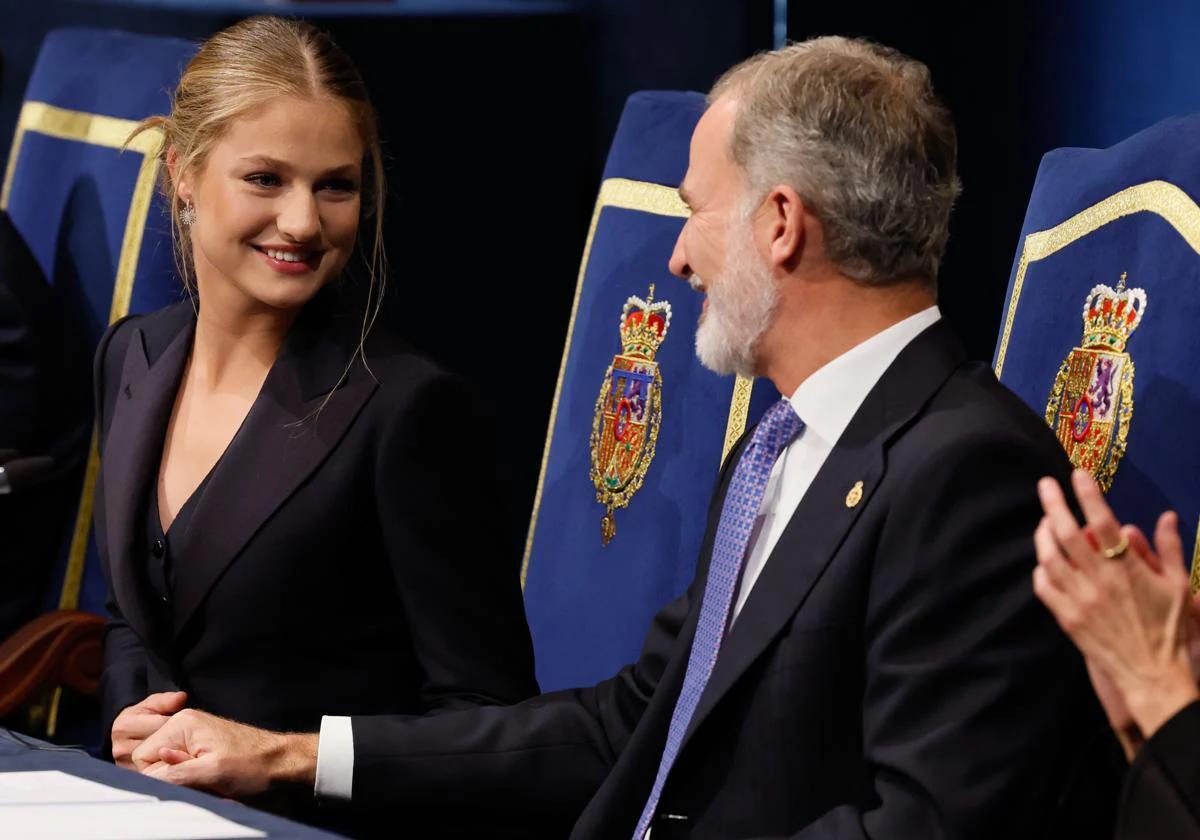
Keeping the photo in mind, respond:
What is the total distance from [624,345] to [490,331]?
44.9 inches

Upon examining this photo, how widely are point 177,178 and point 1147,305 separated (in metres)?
1.13

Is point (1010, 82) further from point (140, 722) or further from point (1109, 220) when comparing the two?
point (140, 722)

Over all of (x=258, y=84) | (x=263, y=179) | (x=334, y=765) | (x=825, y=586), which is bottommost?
(x=334, y=765)

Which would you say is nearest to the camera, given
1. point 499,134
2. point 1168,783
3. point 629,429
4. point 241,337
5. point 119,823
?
point 1168,783

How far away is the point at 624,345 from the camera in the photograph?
96.9 inches

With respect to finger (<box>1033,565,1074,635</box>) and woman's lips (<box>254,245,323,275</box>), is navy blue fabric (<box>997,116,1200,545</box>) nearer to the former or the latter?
finger (<box>1033,565,1074,635</box>)

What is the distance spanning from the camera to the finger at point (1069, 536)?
134cm

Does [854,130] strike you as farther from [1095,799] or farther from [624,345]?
[624,345]

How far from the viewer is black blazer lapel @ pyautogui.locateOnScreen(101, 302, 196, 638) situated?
2.21 m

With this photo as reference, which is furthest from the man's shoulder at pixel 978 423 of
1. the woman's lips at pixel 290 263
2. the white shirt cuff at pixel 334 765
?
the woman's lips at pixel 290 263

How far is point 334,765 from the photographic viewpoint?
189cm

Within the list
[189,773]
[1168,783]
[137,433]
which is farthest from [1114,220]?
[137,433]

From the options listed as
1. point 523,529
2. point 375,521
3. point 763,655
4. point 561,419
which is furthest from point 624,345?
point 523,529

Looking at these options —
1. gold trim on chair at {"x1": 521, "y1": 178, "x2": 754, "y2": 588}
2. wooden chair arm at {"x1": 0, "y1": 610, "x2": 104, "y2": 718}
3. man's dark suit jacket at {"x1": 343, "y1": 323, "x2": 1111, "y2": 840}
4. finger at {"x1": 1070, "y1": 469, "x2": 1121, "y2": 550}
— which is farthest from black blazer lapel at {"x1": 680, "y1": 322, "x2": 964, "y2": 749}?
wooden chair arm at {"x1": 0, "y1": 610, "x2": 104, "y2": 718}
